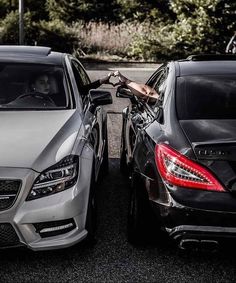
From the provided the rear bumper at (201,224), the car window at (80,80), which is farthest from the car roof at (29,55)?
the rear bumper at (201,224)

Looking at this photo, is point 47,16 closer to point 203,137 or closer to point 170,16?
point 170,16

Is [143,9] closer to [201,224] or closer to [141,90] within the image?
[141,90]

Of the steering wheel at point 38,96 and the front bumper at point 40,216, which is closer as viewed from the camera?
the front bumper at point 40,216

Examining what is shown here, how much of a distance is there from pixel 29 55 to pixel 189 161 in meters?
2.63

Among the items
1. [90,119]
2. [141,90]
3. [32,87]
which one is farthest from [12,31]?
[90,119]

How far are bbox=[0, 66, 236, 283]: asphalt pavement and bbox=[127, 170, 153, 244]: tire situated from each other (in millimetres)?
118

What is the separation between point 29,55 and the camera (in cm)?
587

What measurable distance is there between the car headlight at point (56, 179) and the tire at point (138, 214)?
522mm

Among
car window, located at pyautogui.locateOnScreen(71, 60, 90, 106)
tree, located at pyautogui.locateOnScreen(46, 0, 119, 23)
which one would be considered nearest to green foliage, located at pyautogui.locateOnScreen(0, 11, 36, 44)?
tree, located at pyautogui.locateOnScreen(46, 0, 119, 23)

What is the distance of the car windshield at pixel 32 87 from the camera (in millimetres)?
5328

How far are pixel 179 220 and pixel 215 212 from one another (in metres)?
0.25

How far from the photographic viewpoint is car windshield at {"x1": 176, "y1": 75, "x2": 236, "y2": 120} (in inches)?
179

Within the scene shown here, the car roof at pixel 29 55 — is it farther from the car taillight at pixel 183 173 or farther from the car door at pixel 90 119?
the car taillight at pixel 183 173

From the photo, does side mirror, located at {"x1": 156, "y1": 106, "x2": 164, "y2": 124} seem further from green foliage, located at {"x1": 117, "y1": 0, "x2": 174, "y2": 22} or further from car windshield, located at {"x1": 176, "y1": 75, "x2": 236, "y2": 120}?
green foliage, located at {"x1": 117, "y1": 0, "x2": 174, "y2": 22}
